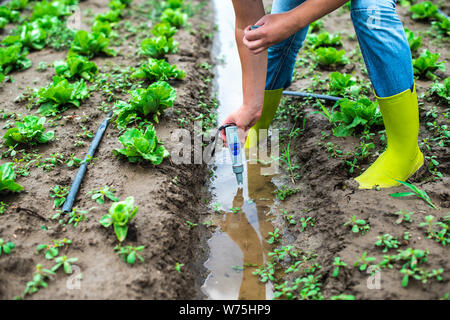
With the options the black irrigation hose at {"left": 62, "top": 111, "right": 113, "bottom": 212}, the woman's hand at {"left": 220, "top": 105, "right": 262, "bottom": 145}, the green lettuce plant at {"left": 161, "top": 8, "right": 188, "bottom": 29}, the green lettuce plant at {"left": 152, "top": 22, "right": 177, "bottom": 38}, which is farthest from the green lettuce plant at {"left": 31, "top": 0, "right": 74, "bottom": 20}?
the woman's hand at {"left": 220, "top": 105, "right": 262, "bottom": 145}

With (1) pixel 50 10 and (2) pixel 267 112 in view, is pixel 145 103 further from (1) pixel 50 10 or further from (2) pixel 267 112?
(1) pixel 50 10

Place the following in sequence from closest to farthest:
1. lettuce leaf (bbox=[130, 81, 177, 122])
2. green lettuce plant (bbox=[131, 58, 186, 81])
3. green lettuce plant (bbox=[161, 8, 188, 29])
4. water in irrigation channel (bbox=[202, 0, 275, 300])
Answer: water in irrigation channel (bbox=[202, 0, 275, 300]) → lettuce leaf (bbox=[130, 81, 177, 122]) → green lettuce plant (bbox=[131, 58, 186, 81]) → green lettuce plant (bbox=[161, 8, 188, 29])

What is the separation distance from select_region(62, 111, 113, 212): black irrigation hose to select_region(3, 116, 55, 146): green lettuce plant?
32 cm

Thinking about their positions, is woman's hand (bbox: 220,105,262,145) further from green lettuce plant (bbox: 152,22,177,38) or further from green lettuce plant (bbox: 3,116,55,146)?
green lettuce plant (bbox: 152,22,177,38)

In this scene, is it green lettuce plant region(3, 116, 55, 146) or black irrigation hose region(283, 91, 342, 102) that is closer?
green lettuce plant region(3, 116, 55, 146)

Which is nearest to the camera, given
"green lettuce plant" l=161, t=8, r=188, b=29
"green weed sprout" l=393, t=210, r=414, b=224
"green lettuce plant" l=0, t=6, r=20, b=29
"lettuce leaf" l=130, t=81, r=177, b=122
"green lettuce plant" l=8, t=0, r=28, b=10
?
"green weed sprout" l=393, t=210, r=414, b=224

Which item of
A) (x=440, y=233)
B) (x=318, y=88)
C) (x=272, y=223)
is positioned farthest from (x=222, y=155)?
(x=440, y=233)

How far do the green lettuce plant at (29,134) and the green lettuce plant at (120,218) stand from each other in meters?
1.08

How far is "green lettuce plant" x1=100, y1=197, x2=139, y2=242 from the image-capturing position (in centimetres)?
202

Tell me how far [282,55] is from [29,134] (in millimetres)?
1886

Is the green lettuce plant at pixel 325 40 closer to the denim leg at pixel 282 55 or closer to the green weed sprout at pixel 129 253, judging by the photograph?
the denim leg at pixel 282 55

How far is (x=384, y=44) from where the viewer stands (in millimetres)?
2018

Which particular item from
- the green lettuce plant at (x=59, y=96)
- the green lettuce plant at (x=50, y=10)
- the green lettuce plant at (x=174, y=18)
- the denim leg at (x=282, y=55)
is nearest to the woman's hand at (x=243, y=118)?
the denim leg at (x=282, y=55)
